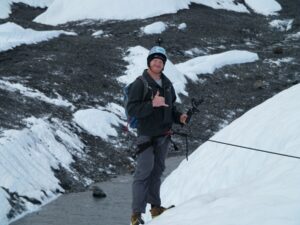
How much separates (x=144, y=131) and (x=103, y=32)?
113 feet

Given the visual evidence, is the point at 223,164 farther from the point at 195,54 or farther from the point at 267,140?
the point at 195,54

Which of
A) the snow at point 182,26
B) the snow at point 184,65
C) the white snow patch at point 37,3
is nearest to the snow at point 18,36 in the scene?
the snow at point 184,65

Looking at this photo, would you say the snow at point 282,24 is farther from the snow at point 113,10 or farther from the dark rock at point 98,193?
the dark rock at point 98,193

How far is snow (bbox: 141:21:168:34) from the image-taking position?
40.2 metres

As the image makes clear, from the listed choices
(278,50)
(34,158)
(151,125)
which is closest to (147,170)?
(151,125)

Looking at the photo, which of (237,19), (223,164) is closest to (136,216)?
(223,164)

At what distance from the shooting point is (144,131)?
7184 mm

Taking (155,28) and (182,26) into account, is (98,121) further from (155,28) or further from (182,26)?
(182,26)

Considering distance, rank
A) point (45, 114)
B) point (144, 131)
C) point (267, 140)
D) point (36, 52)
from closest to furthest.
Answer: point (144, 131), point (267, 140), point (45, 114), point (36, 52)

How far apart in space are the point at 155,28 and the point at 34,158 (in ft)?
84.0

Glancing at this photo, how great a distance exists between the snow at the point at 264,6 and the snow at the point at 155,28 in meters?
19.2

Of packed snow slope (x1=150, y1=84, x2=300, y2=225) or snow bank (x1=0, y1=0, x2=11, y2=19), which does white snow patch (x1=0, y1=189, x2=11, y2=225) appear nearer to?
packed snow slope (x1=150, y1=84, x2=300, y2=225)

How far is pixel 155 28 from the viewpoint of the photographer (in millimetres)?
40906

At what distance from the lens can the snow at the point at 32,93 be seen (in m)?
22.4
